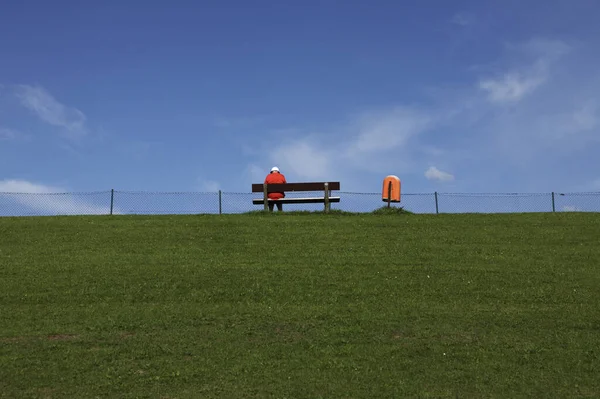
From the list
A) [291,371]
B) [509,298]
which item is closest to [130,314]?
[291,371]

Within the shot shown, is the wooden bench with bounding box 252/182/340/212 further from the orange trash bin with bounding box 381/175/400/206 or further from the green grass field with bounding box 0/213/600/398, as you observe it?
the green grass field with bounding box 0/213/600/398

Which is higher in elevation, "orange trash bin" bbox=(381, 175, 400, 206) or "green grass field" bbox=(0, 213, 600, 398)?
"orange trash bin" bbox=(381, 175, 400, 206)

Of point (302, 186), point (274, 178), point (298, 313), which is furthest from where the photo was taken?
point (274, 178)

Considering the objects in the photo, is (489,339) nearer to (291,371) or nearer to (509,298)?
(509,298)

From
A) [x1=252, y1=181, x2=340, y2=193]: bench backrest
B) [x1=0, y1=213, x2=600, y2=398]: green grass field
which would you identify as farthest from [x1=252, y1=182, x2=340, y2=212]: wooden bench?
[x1=0, y1=213, x2=600, y2=398]: green grass field

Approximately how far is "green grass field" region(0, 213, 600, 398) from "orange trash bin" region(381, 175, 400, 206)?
5.36 meters

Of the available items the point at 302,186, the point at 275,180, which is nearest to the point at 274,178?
the point at 275,180

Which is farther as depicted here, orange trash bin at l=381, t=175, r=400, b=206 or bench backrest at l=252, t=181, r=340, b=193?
orange trash bin at l=381, t=175, r=400, b=206

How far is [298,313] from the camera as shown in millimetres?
10422

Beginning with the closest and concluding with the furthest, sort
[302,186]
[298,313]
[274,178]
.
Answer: [298,313], [302,186], [274,178]

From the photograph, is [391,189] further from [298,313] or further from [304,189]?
[298,313]

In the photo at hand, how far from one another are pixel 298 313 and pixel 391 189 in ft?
44.6

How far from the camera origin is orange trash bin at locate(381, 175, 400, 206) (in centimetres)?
→ 2327

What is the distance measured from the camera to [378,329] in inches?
380
